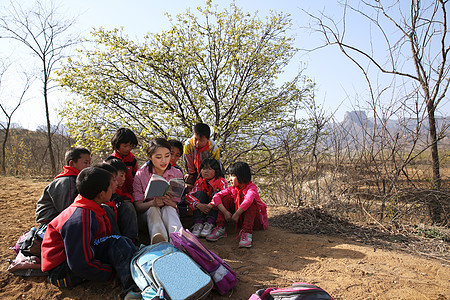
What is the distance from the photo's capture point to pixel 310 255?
2.94 metres

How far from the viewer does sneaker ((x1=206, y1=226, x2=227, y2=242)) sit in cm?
332

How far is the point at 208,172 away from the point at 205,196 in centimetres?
32

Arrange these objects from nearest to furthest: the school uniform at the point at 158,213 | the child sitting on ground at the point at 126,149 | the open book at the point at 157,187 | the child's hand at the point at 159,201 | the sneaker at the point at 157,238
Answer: the sneaker at the point at 157,238, the school uniform at the point at 158,213, the open book at the point at 157,187, the child's hand at the point at 159,201, the child sitting on ground at the point at 126,149

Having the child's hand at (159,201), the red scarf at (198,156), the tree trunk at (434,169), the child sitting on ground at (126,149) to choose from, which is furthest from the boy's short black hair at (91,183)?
the tree trunk at (434,169)

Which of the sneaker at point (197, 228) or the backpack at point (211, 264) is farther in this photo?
the sneaker at point (197, 228)

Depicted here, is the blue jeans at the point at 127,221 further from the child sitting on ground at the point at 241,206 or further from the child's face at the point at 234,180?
the child's face at the point at 234,180

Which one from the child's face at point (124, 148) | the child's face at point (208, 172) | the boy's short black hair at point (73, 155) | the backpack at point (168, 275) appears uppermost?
the child's face at point (124, 148)

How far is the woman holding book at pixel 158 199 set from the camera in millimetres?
2846

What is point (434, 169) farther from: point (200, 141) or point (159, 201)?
point (159, 201)

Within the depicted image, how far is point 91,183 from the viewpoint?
2.20 m

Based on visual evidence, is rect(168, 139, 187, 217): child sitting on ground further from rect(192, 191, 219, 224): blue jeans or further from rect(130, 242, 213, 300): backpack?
rect(130, 242, 213, 300): backpack

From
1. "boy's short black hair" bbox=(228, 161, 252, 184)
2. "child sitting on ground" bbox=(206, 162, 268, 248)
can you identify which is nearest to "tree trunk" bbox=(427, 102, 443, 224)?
"child sitting on ground" bbox=(206, 162, 268, 248)

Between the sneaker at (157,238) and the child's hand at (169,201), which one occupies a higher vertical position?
the child's hand at (169,201)

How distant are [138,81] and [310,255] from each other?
5.21 meters
